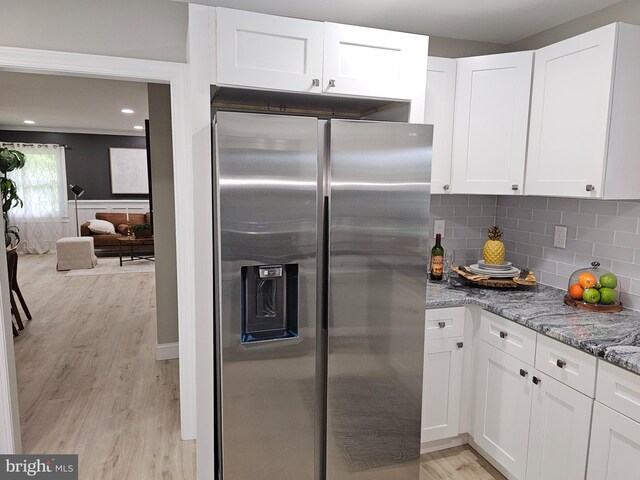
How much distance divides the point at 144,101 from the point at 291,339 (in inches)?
191

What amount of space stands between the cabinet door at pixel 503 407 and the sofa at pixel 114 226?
7.45m

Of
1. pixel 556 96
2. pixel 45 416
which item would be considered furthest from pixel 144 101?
pixel 556 96

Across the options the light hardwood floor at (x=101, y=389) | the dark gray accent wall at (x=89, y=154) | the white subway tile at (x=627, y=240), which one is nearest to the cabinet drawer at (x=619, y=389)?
the white subway tile at (x=627, y=240)

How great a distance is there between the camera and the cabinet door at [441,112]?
2.53 metres

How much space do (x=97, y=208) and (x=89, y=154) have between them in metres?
1.10

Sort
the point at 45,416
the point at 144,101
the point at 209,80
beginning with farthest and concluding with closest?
1. the point at 144,101
2. the point at 45,416
3. the point at 209,80

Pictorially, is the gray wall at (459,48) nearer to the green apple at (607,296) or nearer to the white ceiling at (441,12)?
the white ceiling at (441,12)

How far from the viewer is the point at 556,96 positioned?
225 cm

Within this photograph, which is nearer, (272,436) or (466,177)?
(272,436)

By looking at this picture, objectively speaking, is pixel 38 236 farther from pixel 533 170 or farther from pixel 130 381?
pixel 533 170

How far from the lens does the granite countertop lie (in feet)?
5.57

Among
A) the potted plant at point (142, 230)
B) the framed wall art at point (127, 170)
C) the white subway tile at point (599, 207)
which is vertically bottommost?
the potted plant at point (142, 230)

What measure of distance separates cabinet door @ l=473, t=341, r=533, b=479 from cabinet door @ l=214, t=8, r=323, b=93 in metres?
1.61

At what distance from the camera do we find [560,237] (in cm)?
261
